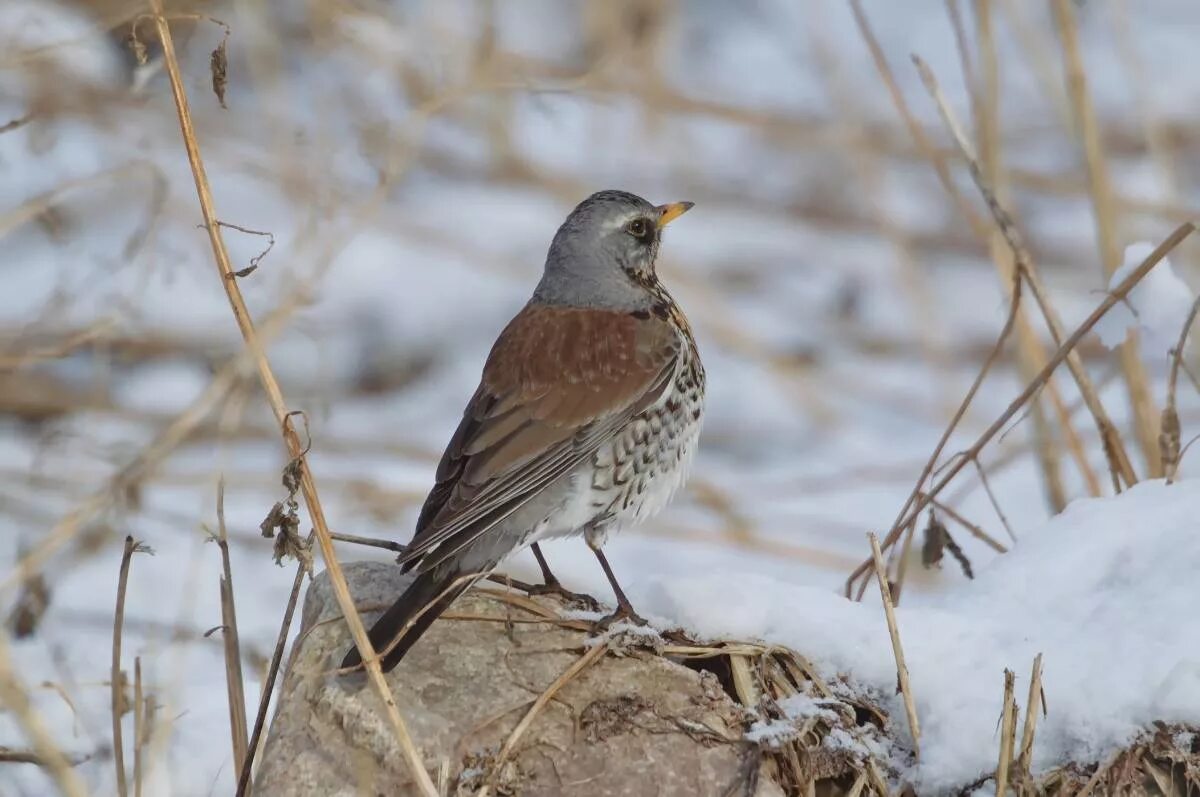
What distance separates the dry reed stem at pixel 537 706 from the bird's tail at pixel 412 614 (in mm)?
262

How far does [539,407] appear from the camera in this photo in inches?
138

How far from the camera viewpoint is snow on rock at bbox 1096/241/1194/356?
3.45m

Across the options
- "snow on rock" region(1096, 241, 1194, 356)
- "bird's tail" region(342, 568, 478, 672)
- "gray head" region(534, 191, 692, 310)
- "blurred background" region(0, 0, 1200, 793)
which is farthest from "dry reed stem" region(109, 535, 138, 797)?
"snow on rock" region(1096, 241, 1194, 356)

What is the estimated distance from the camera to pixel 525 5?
334 inches

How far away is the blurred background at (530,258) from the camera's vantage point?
5.01 m

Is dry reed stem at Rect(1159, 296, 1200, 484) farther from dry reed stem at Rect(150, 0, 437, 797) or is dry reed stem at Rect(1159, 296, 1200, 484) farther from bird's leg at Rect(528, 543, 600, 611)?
dry reed stem at Rect(150, 0, 437, 797)

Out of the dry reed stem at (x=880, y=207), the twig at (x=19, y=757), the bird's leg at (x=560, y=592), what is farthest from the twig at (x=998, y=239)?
the twig at (x=19, y=757)

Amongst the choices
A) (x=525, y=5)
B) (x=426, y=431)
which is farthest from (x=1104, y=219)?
(x=525, y=5)

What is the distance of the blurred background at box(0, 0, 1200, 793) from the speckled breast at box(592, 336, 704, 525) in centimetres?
85

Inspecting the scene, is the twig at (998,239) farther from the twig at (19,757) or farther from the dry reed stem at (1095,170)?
the twig at (19,757)

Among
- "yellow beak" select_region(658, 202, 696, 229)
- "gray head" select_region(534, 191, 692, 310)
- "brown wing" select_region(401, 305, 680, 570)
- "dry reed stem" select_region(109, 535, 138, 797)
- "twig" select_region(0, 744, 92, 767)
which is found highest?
"yellow beak" select_region(658, 202, 696, 229)

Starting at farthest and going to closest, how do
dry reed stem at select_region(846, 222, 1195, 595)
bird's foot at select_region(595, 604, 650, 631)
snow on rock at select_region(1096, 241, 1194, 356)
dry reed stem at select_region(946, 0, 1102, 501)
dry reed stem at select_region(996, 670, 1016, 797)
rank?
dry reed stem at select_region(946, 0, 1102, 501)
snow on rock at select_region(1096, 241, 1194, 356)
dry reed stem at select_region(846, 222, 1195, 595)
bird's foot at select_region(595, 604, 650, 631)
dry reed stem at select_region(996, 670, 1016, 797)

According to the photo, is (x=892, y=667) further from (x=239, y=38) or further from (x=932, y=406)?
(x=239, y=38)

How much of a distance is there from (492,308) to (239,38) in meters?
1.64
